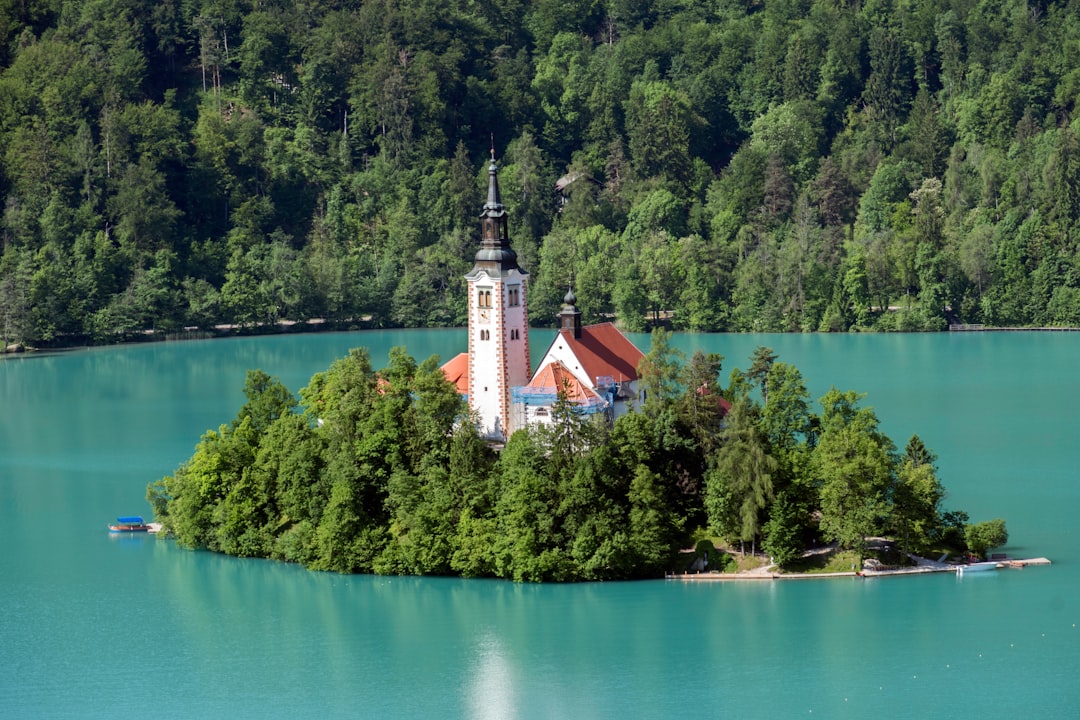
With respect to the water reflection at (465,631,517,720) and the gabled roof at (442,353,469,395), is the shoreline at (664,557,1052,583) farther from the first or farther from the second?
the gabled roof at (442,353,469,395)

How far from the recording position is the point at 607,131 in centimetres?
14088

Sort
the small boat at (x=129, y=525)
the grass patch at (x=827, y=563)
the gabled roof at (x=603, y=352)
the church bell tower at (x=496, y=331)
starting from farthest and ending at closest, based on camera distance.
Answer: the small boat at (x=129, y=525) < the gabled roof at (x=603, y=352) < the church bell tower at (x=496, y=331) < the grass patch at (x=827, y=563)

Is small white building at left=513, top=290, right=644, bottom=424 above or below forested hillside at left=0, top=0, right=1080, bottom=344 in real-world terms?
below

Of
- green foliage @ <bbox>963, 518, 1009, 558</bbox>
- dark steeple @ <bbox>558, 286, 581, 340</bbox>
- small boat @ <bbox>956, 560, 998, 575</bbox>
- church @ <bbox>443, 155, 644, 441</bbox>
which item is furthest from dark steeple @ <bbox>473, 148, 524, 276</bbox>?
small boat @ <bbox>956, 560, 998, 575</bbox>

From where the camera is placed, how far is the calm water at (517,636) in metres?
54.2

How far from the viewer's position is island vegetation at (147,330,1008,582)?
60.9m

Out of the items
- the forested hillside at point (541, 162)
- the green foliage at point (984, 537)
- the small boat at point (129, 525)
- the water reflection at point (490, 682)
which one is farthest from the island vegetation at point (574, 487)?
the forested hillside at point (541, 162)

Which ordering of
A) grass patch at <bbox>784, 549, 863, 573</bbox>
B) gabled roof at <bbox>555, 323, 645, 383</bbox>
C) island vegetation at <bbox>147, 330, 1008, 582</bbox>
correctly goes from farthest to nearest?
gabled roof at <bbox>555, 323, 645, 383</bbox> → grass patch at <bbox>784, 549, 863, 573</bbox> → island vegetation at <bbox>147, 330, 1008, 582</bbox>

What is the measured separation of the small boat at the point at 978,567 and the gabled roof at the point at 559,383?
11.8 m

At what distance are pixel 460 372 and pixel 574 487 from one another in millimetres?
9517

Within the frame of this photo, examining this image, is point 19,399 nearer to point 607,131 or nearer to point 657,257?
point 657,257

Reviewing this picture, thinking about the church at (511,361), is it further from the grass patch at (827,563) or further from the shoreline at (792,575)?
the grass patch at (827,563)

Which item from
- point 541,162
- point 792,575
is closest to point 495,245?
point 792,575

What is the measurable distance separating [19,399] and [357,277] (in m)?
31.7
